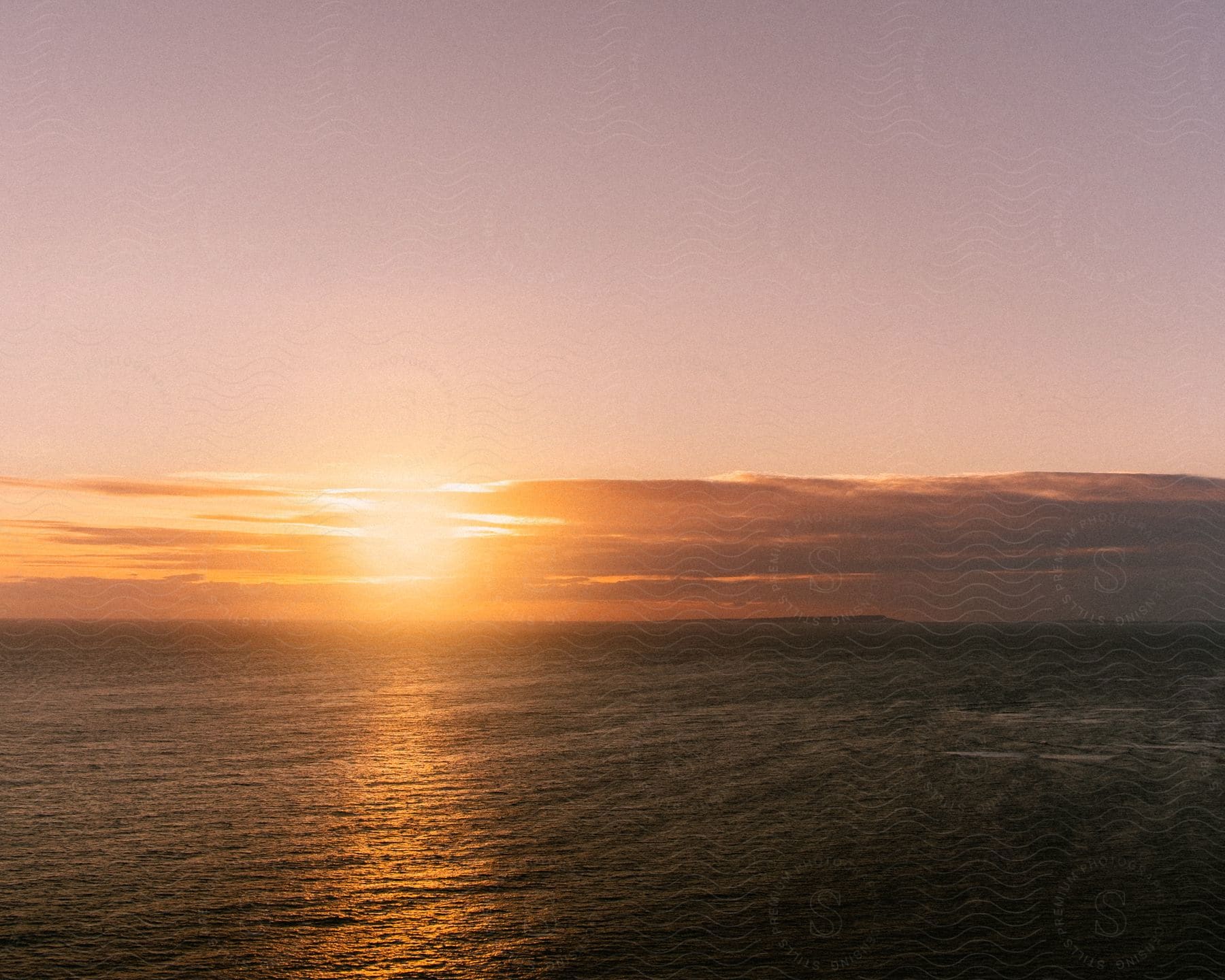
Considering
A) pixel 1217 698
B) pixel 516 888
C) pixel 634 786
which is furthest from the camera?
pixel 1217 698

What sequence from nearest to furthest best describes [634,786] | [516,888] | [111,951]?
[111,951]
[516,888]
[634,786]

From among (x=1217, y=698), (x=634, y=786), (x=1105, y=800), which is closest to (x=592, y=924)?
(x=634, y=786)

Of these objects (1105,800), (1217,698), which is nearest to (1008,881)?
(1105,800)

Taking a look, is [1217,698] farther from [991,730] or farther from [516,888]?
[516,888]

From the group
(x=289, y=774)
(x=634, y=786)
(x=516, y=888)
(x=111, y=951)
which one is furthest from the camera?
(x=289, y=774)

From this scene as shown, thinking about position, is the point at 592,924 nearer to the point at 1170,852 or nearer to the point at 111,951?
the point at 111,951

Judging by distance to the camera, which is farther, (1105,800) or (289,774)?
(289,774)
